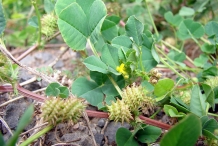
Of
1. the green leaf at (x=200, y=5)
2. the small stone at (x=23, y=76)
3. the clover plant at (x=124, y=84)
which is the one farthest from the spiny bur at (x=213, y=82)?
the small stone at (x=23, y=76)

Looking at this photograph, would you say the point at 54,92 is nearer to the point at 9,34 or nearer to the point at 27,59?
the point at 27,59

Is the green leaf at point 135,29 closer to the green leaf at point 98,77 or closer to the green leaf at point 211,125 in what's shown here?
the green leaf at point 98,77

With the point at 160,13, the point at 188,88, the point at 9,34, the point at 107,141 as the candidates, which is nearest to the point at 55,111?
the point at 107,141

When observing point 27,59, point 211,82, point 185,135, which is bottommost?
point 27,59

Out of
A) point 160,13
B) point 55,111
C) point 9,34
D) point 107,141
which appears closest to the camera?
point 55,111

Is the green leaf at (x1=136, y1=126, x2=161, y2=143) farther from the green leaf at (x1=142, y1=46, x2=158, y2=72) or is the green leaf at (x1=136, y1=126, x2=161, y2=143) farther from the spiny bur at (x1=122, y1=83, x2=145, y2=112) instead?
the green leaf at (x1=142, y1=46, x2=158, y2=72)

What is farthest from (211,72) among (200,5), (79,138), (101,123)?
(200,5)

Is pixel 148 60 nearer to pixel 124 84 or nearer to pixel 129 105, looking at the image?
pixel 124 84
